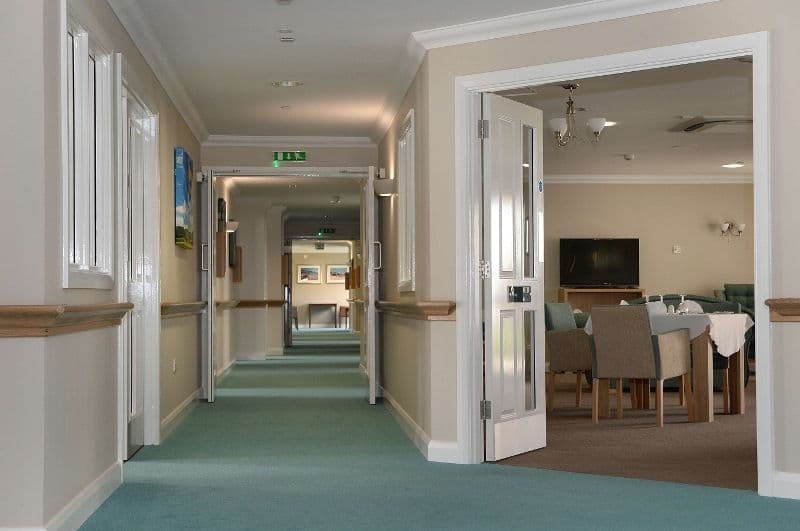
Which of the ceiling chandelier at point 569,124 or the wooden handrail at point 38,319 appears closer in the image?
the wooden handrail at point 38,319

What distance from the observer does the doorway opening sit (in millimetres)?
9852

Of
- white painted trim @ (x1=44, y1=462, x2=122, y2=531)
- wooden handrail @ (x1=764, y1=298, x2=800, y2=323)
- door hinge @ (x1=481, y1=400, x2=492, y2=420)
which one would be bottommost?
white painted trim @ (x1=44, y1=462, x2=122, y2=531)

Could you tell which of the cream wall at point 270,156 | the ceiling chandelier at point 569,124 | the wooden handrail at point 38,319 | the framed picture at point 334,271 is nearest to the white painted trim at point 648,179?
the cream wall at point 270,156

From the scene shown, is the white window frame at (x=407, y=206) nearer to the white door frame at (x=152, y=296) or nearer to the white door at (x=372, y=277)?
the white door at (x=372, y=277)

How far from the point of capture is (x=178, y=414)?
829 centimetres

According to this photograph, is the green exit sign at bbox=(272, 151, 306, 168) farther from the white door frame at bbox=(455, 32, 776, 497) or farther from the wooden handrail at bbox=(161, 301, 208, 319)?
the white door frame at bbox=(455, 32, 776, 497)

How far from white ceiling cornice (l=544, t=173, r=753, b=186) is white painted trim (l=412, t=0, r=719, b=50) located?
26.9 feet

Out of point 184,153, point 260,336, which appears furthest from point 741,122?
point 260,336

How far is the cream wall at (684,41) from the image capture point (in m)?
5.02

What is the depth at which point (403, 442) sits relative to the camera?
276 inches

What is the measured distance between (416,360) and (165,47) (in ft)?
8.93

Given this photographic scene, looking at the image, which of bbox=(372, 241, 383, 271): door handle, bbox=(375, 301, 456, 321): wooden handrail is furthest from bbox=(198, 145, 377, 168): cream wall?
bbox=(375, 301, 456, 321): wooden handrail

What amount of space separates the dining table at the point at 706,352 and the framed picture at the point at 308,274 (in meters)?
22.8

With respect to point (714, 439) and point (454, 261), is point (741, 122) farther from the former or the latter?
point (454, 261)
